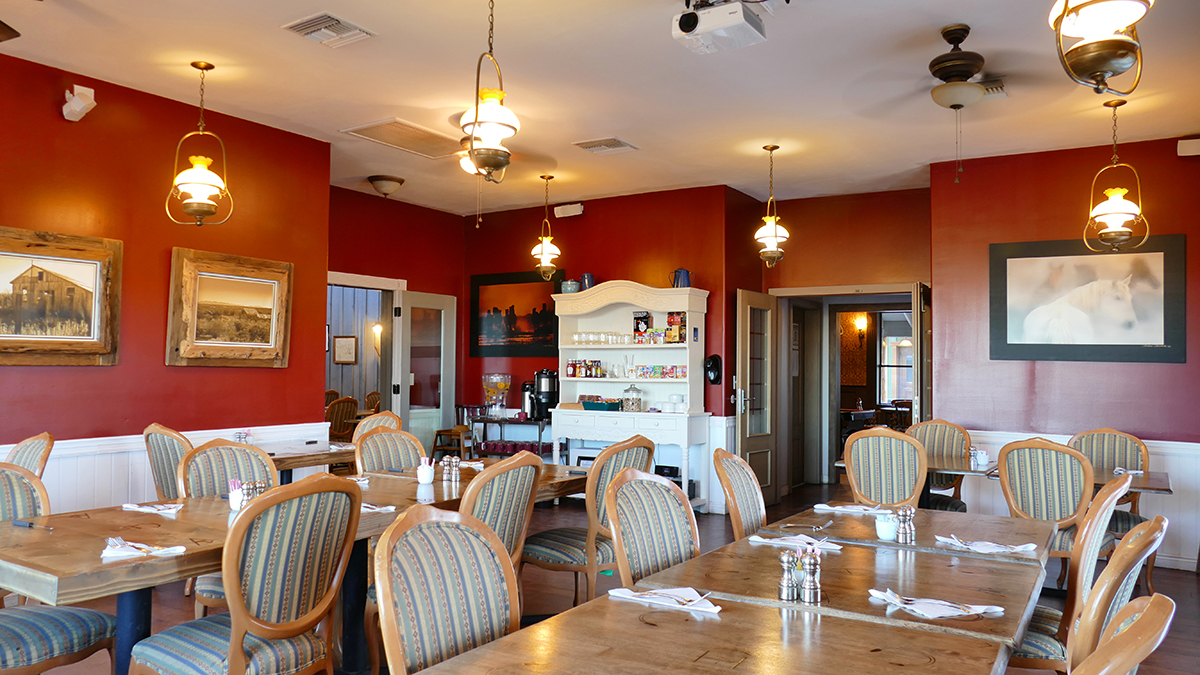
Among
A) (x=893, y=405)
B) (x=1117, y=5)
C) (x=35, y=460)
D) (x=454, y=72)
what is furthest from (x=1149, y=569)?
(x=893, y=405)

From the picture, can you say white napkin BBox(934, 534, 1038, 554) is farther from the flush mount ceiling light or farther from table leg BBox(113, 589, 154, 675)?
table leg BBox(113, 589, 154, 675)

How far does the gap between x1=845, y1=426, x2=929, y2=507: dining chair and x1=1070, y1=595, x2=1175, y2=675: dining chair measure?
3481 millimetres

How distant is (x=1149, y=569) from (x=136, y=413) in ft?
21.2

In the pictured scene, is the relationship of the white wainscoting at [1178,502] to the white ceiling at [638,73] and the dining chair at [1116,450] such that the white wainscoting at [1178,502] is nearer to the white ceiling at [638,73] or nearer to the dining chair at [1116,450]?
the dining chair at [1116,450]

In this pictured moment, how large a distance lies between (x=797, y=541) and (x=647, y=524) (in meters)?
0.57

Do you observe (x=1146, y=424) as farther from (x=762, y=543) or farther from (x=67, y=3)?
(x=67, y=3)

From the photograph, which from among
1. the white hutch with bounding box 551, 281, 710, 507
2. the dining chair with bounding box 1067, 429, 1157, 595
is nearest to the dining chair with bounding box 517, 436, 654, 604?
the white hutch with bounding box 551, 281, 710, 507

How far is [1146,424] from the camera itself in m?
6.16

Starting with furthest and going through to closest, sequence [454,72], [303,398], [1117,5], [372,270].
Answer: [372,270] < [303,398] < [454,72] < [1117,5]

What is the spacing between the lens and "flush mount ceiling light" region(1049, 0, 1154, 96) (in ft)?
7.20

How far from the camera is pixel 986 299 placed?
6.74m

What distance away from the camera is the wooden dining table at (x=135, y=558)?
2.30m

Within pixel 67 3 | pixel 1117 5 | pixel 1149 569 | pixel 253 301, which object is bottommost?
pixel 1149 569

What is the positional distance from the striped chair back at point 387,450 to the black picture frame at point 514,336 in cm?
386
